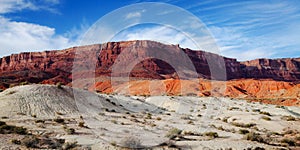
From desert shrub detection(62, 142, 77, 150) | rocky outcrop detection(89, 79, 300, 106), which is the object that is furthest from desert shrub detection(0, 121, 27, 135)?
rocky outcrop detection(89, 79, 300, 106)

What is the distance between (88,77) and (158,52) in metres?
37.3

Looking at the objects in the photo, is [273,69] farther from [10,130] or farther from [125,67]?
[10,130]

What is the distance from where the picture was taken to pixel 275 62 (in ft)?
591

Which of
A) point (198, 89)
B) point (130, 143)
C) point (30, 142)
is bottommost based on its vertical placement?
point (130, 143)

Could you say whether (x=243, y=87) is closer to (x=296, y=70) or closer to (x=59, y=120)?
(x=59, y=120)

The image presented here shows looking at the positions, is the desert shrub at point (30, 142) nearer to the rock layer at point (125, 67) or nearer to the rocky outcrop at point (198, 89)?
the rocky outcrop at point (198, 89)

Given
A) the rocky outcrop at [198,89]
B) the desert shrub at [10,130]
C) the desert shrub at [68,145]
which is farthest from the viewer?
the rocky outcrop at [198,89]

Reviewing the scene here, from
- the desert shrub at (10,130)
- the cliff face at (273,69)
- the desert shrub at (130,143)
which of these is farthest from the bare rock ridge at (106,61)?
the desert shrub at (130,143)

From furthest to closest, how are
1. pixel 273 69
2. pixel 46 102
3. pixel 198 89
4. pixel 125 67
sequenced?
pixel 273 69, pixel 125 67, pixel 198 89, pixel 46 102

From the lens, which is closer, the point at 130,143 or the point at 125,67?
the point at 130,143

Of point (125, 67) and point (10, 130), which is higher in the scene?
point (125, 67)

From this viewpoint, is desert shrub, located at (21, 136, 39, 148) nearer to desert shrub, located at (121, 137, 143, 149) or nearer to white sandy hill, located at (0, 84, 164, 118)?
desert shrub, located at (121, 137, 143, 149)

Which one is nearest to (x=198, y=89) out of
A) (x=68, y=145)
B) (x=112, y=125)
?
(x=112, y=125)

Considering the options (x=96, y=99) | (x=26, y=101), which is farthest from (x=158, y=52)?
(x=26, y=101)
